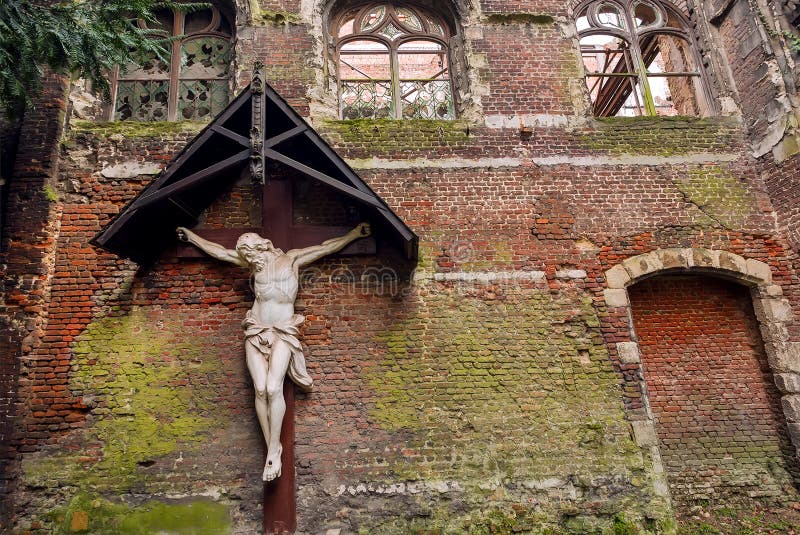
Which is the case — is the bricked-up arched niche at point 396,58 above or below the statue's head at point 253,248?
above

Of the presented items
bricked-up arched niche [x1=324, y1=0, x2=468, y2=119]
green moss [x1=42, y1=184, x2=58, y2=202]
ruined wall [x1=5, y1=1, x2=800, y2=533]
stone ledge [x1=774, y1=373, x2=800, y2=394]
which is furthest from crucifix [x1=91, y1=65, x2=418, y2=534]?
stone ledge [x1=774, y1=373, x2=800, y2=394]

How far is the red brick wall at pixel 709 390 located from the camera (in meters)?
6.27

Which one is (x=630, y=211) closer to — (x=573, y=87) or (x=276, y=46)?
(x=573, y=87)

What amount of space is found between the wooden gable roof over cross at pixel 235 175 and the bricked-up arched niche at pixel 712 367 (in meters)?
3.30

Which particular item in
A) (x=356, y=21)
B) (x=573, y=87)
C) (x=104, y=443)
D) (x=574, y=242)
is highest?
(x=356, y=21)

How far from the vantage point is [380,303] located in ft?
20.8

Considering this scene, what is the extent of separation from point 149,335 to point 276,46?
14.2 feet

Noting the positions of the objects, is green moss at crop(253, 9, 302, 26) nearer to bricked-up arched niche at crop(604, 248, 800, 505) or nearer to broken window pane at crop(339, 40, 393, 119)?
broken window pane at crop(339, 40, 393, 119)

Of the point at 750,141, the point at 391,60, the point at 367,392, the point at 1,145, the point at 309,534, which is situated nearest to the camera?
the point at 309,534

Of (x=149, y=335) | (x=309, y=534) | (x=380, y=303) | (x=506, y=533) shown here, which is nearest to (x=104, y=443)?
Result: (x=149, y=335)

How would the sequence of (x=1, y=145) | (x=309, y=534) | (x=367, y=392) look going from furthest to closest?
(x=1, y=145), (x=367, y=392), (x=309, y=534)

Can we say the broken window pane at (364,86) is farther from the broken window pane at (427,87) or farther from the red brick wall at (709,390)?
the red brick wall at (709,390)

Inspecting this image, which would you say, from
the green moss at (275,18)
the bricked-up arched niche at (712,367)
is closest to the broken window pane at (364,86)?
the green moss at (275,18)

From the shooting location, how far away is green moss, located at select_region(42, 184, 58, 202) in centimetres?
643
